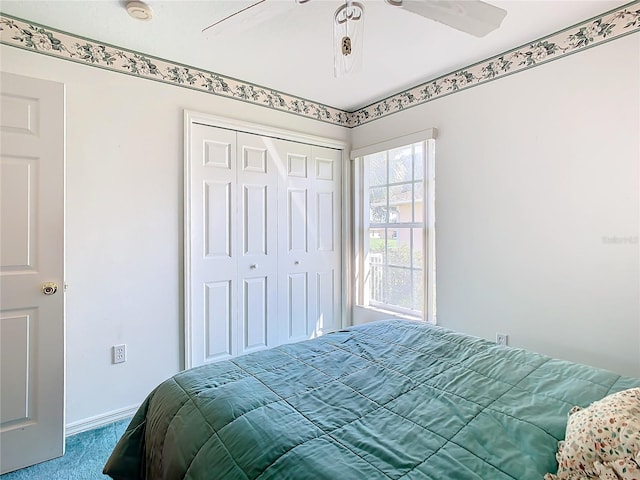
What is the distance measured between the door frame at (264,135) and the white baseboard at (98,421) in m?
0.44

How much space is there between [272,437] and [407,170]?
2602mm

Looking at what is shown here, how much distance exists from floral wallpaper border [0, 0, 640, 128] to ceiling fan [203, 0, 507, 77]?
102 cm

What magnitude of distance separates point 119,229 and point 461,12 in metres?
2.28

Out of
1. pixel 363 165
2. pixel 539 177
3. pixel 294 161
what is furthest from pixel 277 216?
pixel 539 177

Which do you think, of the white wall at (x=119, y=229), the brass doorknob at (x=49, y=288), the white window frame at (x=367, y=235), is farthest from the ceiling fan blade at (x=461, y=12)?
the brass doorknob at (x=49, y=288)

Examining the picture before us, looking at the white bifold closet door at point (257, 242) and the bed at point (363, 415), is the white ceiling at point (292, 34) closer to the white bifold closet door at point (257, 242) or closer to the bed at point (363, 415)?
the white bifold closet door at point (257, 242)

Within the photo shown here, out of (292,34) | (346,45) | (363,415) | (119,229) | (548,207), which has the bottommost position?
(363,415)

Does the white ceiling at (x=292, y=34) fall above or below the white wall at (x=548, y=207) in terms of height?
above

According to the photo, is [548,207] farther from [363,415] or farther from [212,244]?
[212,244]

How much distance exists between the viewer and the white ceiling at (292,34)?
1793mm

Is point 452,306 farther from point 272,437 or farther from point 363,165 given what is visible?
point 272,437

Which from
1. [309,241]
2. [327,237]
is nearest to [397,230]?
[327,237]

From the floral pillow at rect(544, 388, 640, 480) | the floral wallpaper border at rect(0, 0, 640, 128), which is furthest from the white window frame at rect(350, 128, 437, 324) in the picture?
the floral pillow at rect(544, 388, 640, 480)

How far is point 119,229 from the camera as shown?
7.34ft
